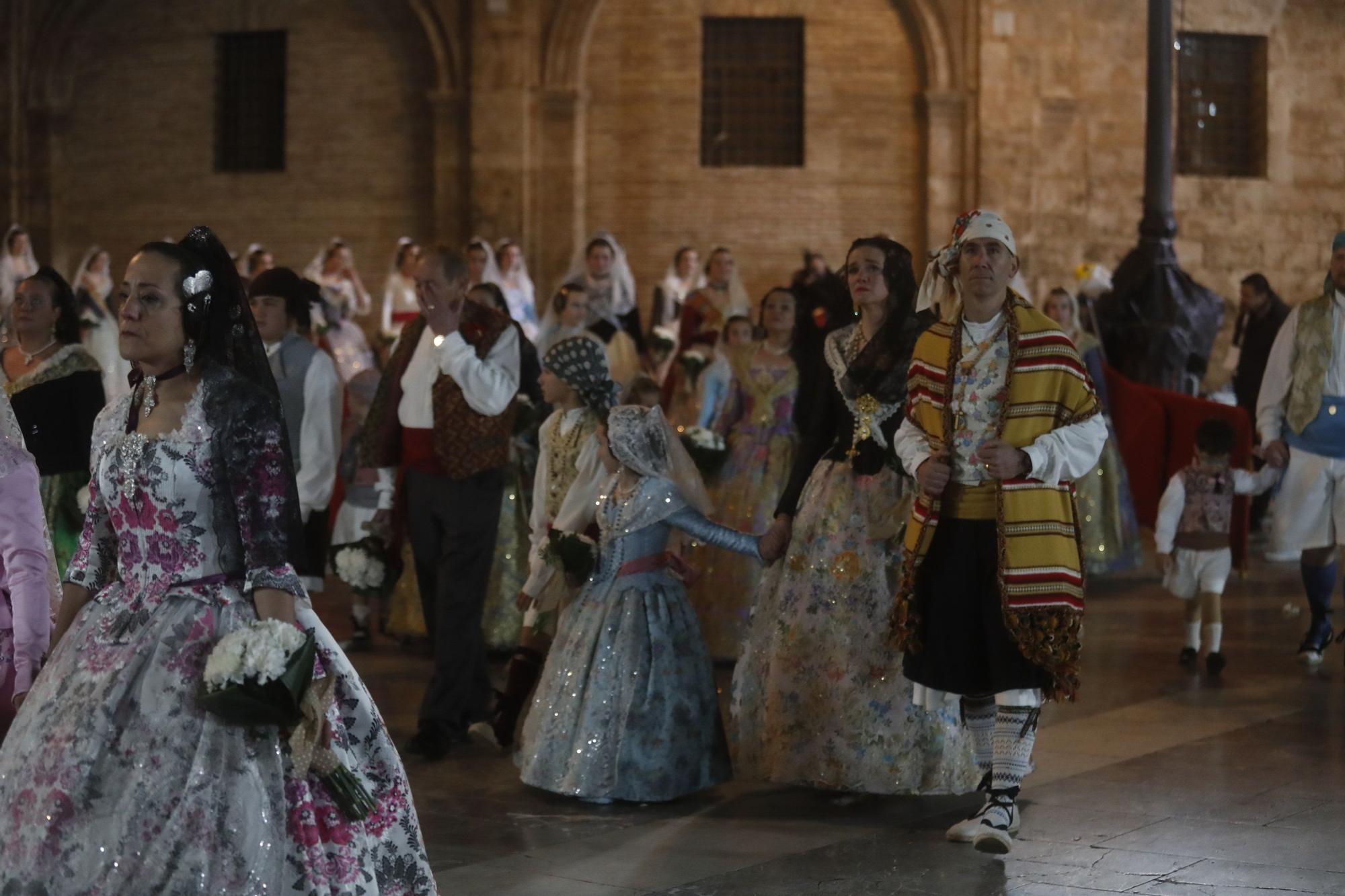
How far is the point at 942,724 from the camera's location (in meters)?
6.44

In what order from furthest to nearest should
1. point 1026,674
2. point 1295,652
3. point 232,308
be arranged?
point 1295,652 < point 1026,674 < point 232,308

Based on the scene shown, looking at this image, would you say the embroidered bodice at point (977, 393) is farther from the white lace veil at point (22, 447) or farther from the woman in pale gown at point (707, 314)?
the woman in pale gown at point (707, 314)

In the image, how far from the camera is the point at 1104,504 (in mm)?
12742

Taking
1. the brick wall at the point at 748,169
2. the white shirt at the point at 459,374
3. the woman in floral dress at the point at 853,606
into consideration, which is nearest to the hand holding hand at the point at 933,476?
the woman in floral dress at the point at 853,606

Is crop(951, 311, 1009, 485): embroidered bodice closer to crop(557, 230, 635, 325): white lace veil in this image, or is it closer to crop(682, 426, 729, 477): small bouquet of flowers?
crop(682, 426, 729, 477): small bouquet of flowers

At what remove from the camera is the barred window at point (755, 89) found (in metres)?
21.8

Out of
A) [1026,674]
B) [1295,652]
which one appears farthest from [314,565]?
[1295,652]

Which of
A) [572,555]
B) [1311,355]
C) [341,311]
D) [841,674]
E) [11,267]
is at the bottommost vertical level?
[841,674]

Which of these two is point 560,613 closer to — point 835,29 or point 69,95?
point 835,29

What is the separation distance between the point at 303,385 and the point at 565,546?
5.83ft

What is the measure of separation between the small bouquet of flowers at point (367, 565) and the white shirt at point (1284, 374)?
14.5 feet

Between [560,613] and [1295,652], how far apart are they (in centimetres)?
461

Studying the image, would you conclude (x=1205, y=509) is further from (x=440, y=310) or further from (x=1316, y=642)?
(x=440, y=310)

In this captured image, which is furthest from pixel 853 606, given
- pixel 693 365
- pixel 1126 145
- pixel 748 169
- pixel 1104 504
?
pixel 1126 145
